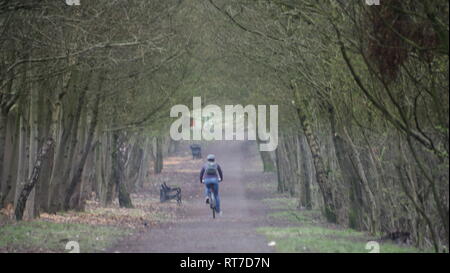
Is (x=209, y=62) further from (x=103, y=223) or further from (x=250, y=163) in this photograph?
(x=250, y=163)

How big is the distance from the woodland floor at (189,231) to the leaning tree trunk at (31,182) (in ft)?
2.36

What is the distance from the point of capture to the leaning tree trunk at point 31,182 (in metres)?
23.9

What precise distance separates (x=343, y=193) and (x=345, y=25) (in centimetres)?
1400

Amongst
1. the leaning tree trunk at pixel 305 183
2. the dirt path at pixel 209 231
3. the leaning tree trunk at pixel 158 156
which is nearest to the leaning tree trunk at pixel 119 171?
the dirt path at pixel 209 231

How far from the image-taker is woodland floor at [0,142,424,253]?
18.3 metres

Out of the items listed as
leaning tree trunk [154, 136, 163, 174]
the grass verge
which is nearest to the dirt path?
the grass verge

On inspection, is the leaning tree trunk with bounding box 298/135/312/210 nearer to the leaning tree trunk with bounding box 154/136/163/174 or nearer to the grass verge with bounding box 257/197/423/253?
the grass verge with bounding box 257/197/423/253

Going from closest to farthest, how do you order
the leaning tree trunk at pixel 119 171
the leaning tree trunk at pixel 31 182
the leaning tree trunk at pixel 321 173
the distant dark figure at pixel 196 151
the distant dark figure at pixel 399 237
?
the distant dark figure at pixel 399 237 < the leaning tree trunk at pixel 31 182 < the leaning tree trunk at pixel 321 173 < the leaning tree trunk at pixel 119 171 < the distant dark figure at pixel 196 151

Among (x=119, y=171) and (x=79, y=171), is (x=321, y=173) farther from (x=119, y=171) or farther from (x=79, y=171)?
(x=119, y=171)

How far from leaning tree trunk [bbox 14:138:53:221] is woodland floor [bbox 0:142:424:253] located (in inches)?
28.4

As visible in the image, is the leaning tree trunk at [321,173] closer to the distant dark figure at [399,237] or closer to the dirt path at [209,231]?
the dirt path at [209,231]

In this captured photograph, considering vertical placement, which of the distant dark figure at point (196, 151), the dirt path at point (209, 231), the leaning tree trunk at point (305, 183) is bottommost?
the dirt path at point (209, 231)

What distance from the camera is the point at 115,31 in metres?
23.9

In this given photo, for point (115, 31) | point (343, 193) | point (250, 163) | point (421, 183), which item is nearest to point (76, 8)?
point (115, 31)
